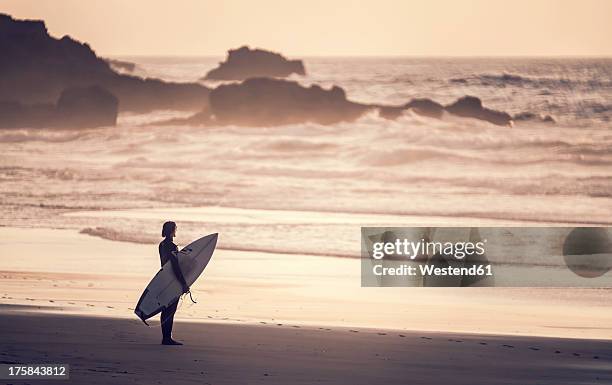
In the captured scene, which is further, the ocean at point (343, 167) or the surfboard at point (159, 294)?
the ocean at point (343, 167)

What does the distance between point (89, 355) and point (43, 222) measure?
55.4 feet

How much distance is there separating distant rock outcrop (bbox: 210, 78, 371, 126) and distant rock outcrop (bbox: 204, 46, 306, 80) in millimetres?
2258

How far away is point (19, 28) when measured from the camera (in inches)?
3543

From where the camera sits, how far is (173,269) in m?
12.9

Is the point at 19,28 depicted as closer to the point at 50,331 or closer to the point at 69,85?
the point at 69,85

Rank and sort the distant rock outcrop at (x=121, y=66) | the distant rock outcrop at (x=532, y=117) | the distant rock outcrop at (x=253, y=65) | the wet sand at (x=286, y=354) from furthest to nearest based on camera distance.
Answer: the distant rock outcrop at (x=253, y=65) < the distant rock outcrop at (x=121, y=66) < the distant rock outcrop at (x=532, y=117) < the wet sand at (x=286, y=354)

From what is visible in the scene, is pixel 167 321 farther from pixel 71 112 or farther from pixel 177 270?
pixel 71 112

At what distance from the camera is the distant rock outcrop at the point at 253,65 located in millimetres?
94312

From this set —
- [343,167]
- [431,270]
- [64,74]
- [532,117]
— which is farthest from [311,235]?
[64,74]

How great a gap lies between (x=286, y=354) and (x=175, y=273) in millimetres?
1648

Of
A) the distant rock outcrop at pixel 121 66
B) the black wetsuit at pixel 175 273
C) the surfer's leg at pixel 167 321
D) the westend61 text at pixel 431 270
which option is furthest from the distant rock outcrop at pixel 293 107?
the surfer's leg at pixel 167 321

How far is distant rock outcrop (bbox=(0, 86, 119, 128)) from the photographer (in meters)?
82.4

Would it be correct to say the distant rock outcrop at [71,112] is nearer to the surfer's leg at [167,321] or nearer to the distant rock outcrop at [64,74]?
the distant rock outcrop at [64,74]

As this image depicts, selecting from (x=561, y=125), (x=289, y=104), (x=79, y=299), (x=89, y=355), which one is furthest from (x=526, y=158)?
(x=89, y=355)
